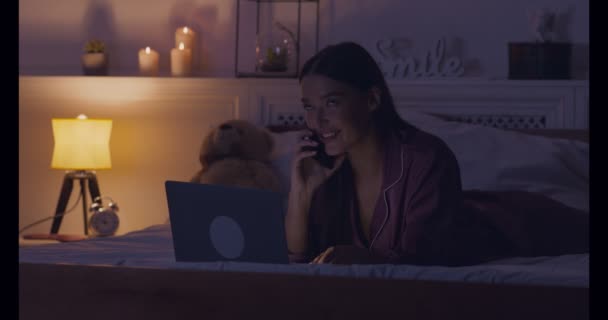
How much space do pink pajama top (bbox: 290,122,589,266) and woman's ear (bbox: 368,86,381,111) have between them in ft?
0.26

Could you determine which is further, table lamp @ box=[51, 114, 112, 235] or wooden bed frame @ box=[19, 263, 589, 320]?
table lamp @ box=[51, 114, 112, 235]

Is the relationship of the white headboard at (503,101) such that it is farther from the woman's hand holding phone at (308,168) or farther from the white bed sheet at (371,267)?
the woman's hand holding phone at (308,168)

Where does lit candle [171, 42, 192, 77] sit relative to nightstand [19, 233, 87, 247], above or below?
above

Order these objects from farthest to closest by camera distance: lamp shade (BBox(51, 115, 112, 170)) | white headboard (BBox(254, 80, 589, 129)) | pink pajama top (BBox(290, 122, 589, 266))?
lamp shade (BBox(51, 115, 112, 170)) < white headboard (BBox(254, 80, 589, 129)) < pink pajama top (BBox(290, 122, 589, 266))

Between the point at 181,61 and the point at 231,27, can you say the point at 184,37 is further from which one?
the point at 231,27

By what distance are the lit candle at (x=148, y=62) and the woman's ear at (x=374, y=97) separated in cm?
198

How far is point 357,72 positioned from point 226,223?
45 centimetres

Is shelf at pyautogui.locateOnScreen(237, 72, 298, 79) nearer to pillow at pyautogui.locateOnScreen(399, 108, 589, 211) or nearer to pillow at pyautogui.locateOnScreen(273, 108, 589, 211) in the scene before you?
pillow at pyautogui.locateOnScreen(273, 108, 589, 211)

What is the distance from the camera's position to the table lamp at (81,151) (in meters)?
3.45

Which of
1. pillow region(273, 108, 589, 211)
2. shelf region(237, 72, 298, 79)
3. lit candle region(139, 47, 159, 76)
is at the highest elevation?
lit candle region(139, 47, 159, 76)

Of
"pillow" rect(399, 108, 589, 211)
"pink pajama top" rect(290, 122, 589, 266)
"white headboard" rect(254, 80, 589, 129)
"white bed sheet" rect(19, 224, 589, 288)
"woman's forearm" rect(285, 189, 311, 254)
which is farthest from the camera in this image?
"white headboard" rect(254, 80, 589, 129)

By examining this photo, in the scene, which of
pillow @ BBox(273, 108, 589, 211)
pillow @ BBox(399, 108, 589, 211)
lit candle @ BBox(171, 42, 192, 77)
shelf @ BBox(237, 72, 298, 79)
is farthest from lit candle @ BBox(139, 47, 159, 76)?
pillow @ BBox(399, 108, 589, 211)

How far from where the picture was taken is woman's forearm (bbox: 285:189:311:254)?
1930 millimetres

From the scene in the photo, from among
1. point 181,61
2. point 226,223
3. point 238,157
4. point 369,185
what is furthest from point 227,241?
point 181,61
